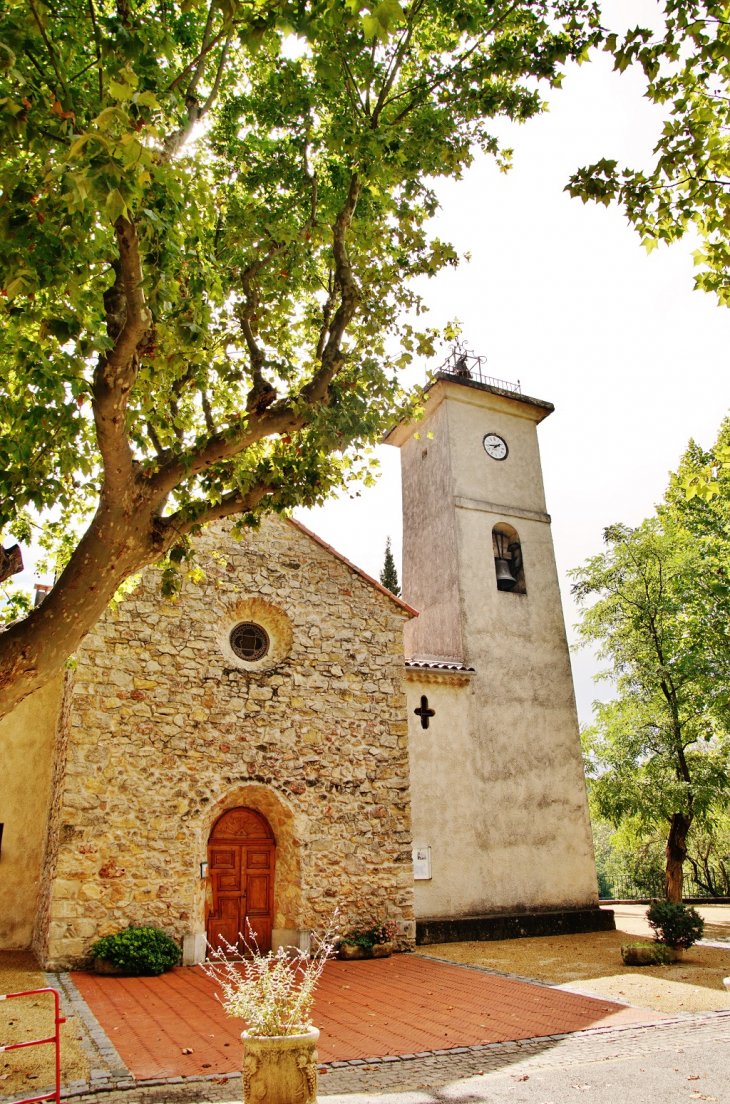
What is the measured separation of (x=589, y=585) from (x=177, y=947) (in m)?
11.6

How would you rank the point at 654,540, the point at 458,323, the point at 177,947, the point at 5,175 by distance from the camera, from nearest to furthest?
the point at 5,175 < the point at 458,323 < the point at 177,947 < the point at 654,540

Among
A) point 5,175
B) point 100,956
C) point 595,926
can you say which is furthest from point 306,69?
point 595,926

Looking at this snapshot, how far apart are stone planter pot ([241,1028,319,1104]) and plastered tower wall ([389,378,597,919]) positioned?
915 centimetres

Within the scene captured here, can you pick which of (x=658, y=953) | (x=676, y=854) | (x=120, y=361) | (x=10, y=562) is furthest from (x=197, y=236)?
(x=676, y=854)

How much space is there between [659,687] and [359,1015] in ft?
34.8

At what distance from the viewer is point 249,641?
1170 cm

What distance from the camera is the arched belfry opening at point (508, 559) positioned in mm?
16562

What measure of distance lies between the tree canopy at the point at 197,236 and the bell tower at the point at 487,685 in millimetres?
4789

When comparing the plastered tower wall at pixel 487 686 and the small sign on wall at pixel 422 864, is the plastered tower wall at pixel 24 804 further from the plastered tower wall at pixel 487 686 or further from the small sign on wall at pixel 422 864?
the plastered tower wall at pixel 487 686

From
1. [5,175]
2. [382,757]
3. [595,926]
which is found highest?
[5,175]

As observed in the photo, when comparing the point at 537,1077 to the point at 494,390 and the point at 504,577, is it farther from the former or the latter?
the point at 494,390

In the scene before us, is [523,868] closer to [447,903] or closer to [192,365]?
[447,903]

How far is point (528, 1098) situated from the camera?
4828 mm

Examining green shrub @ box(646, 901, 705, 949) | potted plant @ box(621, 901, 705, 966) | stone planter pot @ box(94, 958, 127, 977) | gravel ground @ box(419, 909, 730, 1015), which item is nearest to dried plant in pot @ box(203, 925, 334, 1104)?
gravel ground @ box(419, 909, 730, 1015)
